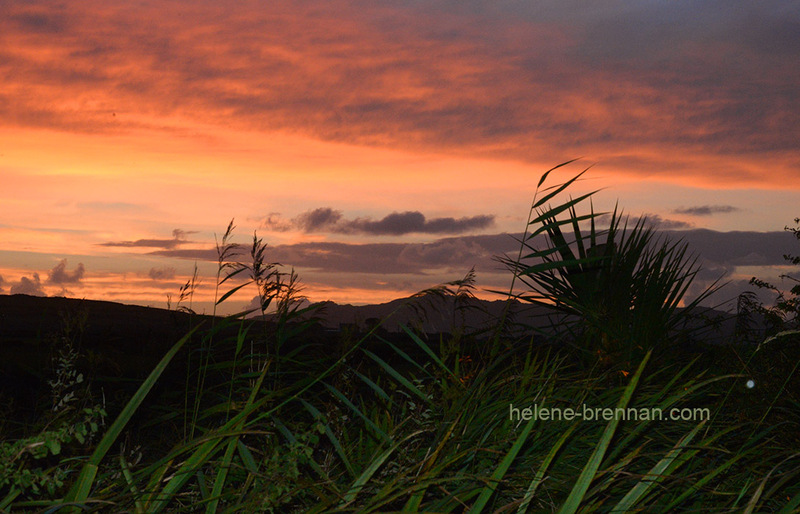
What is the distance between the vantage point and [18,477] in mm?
2359

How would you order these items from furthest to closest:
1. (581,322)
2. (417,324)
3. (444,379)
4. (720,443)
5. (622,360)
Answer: (581,322) → (622,360) → (720,443) → (444,379) → (417,324)

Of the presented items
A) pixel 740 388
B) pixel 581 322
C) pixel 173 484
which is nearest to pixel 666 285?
pixel 581 322

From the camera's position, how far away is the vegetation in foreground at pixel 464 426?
2.51 metres

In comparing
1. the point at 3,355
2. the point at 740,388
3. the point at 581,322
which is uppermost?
the point at 581,322

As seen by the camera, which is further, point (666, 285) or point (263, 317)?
point (666, 285)

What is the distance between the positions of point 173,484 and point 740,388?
14.5ft

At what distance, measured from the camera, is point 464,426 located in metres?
3.72

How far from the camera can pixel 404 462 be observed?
3482 millimetres

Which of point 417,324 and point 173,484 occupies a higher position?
point 417,324

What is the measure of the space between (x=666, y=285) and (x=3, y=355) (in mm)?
12166

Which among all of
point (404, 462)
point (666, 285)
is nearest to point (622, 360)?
point (666, 285)

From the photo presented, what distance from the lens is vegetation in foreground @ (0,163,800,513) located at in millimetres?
2508

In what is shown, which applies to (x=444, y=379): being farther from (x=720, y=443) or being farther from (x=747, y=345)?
(x=747, y=345)

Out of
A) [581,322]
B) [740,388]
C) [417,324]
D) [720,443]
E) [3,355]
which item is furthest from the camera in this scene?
[3,355]
